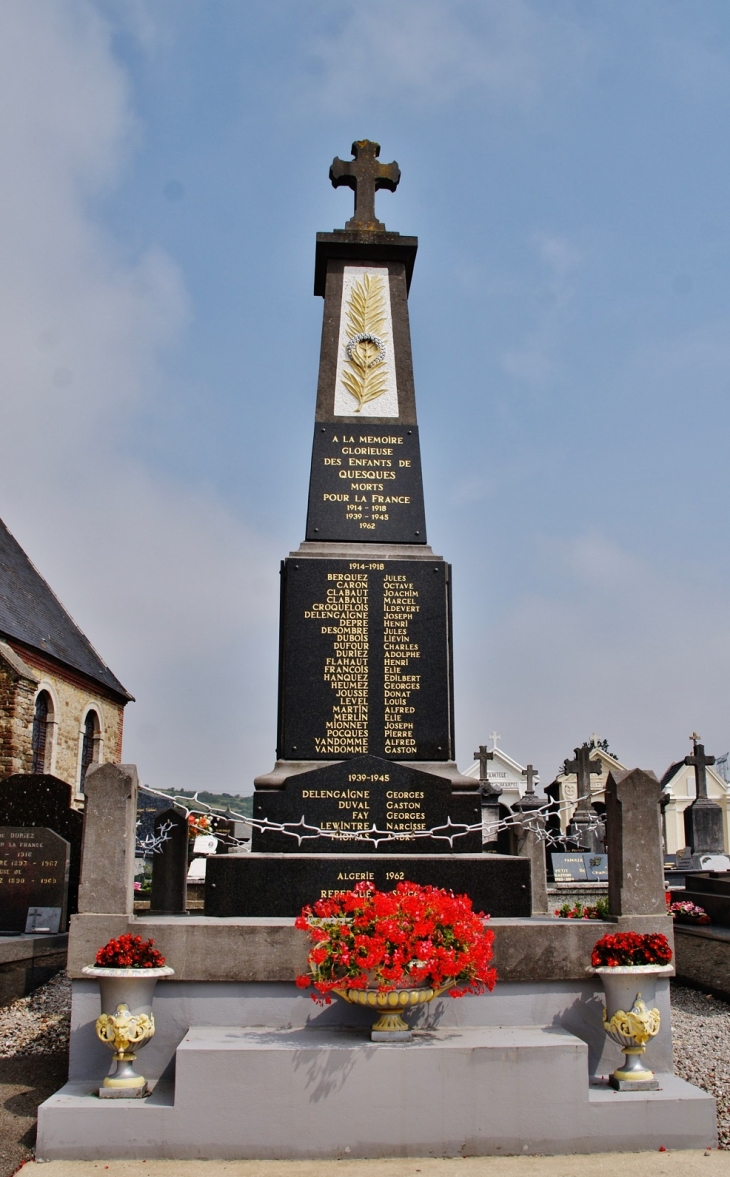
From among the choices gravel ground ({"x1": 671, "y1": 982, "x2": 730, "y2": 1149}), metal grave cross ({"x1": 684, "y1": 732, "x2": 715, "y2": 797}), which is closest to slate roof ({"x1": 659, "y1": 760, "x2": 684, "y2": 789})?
metal grave cross ({"x1": 684, "y1": 732, "x2": 715, "y2": 797})

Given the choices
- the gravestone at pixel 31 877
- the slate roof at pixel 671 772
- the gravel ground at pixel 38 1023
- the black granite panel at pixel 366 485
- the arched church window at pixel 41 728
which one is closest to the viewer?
the gravel ground at pixel 38 1023

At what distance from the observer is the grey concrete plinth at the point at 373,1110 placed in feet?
16.5

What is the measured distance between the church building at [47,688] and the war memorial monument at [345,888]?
44.1 feet

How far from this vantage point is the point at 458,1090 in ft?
16.8

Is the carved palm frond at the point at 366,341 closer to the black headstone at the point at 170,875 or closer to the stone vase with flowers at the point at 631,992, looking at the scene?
the black headstone at the point at 170,875

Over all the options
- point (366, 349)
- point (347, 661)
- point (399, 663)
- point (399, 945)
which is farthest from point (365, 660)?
point (366, 349)

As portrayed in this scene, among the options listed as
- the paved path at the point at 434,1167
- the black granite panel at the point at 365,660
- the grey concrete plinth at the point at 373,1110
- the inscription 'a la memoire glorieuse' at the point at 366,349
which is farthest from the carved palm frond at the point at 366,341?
the paved path at the point at 434,1167

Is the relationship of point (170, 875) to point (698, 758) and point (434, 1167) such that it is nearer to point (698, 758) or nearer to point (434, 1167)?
point (434, 1167)

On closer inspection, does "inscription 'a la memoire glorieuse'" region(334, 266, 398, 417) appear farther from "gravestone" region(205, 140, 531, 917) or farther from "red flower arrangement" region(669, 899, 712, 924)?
"red flower arrangement" region(669, 899, 712, 924)

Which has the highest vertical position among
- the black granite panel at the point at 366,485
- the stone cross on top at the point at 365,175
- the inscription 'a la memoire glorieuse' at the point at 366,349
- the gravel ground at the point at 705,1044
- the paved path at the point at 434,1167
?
the stone cross on top at the point at 365,175

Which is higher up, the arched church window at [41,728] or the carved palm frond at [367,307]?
the carved palm frond at [367,307]

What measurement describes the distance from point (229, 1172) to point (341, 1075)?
726mm

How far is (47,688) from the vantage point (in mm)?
23453

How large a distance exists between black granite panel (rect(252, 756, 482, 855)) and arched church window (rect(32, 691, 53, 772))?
17.1 meters
